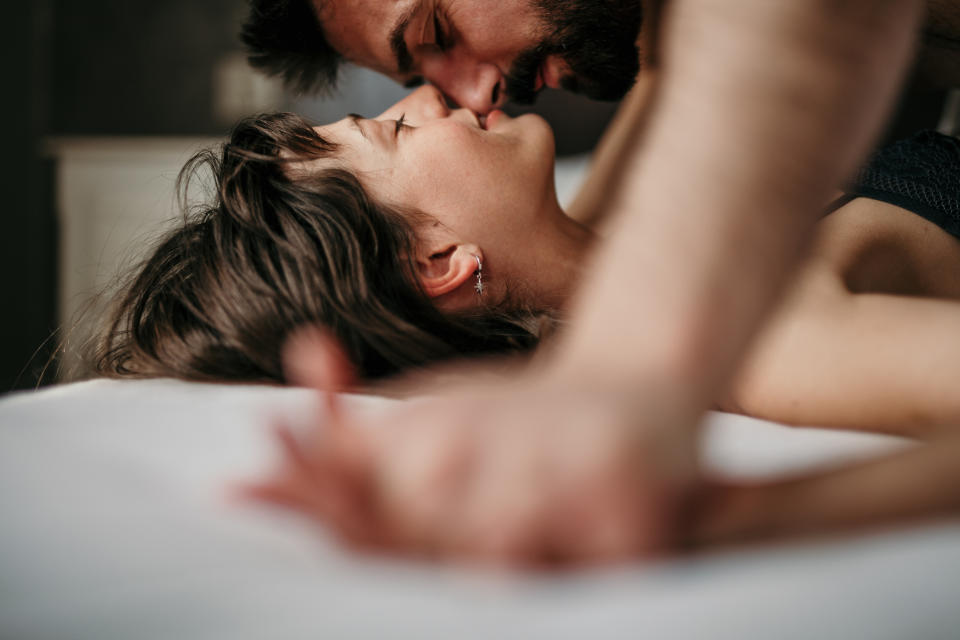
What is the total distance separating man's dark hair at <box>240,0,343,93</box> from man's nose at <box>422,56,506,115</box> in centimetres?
23

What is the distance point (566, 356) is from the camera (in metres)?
0.27

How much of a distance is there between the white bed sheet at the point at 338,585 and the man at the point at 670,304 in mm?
18

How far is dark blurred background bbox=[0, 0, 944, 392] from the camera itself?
194 centimetres

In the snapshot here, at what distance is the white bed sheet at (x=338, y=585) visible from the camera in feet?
0.74

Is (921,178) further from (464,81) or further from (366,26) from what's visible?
(366,26)

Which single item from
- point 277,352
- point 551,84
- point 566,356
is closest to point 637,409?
point 566,356

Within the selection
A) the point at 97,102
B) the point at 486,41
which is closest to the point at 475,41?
the point at 486,41

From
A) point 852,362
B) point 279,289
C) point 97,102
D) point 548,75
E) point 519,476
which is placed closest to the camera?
point 519,476

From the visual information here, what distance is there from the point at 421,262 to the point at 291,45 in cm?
67

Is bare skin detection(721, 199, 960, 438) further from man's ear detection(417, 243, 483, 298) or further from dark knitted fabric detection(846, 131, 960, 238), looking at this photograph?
man's ear detection(417, 243, 483, 298)

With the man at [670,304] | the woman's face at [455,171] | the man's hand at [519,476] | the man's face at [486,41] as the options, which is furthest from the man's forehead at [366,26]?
the man's hand at [519,476]

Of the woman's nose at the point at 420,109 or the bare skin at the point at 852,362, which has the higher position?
the woman's nose at the point at 420,109

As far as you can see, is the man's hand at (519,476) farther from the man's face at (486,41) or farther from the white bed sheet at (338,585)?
the man's face at (486,41)

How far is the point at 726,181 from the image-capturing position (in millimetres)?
270
